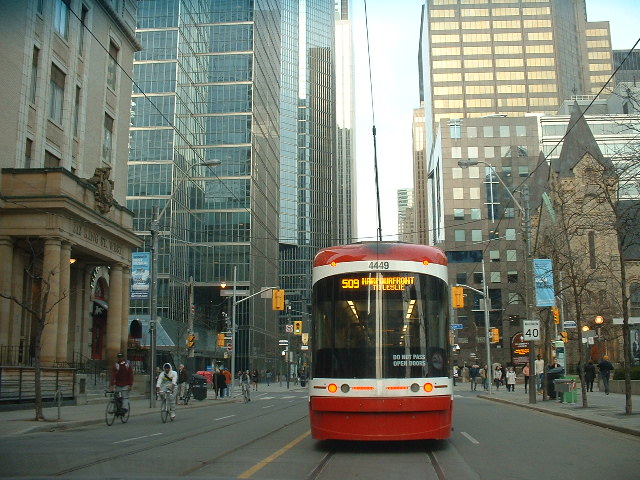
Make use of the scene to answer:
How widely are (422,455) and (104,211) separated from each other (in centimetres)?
2589

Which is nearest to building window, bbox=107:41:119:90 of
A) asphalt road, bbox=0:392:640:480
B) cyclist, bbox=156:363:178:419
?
cyclist, bbox=156:363:178:419

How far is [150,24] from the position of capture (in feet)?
246

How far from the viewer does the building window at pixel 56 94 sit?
33.0 metres

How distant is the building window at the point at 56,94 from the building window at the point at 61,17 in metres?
1.98

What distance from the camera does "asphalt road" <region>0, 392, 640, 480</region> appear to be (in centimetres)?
970

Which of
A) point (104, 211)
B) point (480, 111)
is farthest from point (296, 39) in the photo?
point (104, 211)

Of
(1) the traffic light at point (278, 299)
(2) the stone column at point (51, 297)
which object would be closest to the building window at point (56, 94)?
(2) the stone column at point (51, 297)

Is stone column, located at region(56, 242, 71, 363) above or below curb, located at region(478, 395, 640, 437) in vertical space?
above

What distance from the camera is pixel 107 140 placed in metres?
39.6

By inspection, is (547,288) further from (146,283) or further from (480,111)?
(480,111)

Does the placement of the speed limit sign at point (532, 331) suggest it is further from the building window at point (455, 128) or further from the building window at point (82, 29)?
the building window at point (455, 128)

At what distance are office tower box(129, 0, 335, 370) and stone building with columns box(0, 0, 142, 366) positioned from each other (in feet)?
63.0

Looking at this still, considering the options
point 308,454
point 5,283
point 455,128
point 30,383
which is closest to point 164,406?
→ point 30,383

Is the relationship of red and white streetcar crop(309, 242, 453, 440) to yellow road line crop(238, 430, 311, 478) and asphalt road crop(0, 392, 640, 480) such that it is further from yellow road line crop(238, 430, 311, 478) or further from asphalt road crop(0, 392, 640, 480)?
yellow road line crop(238, 430, 311, 478)
